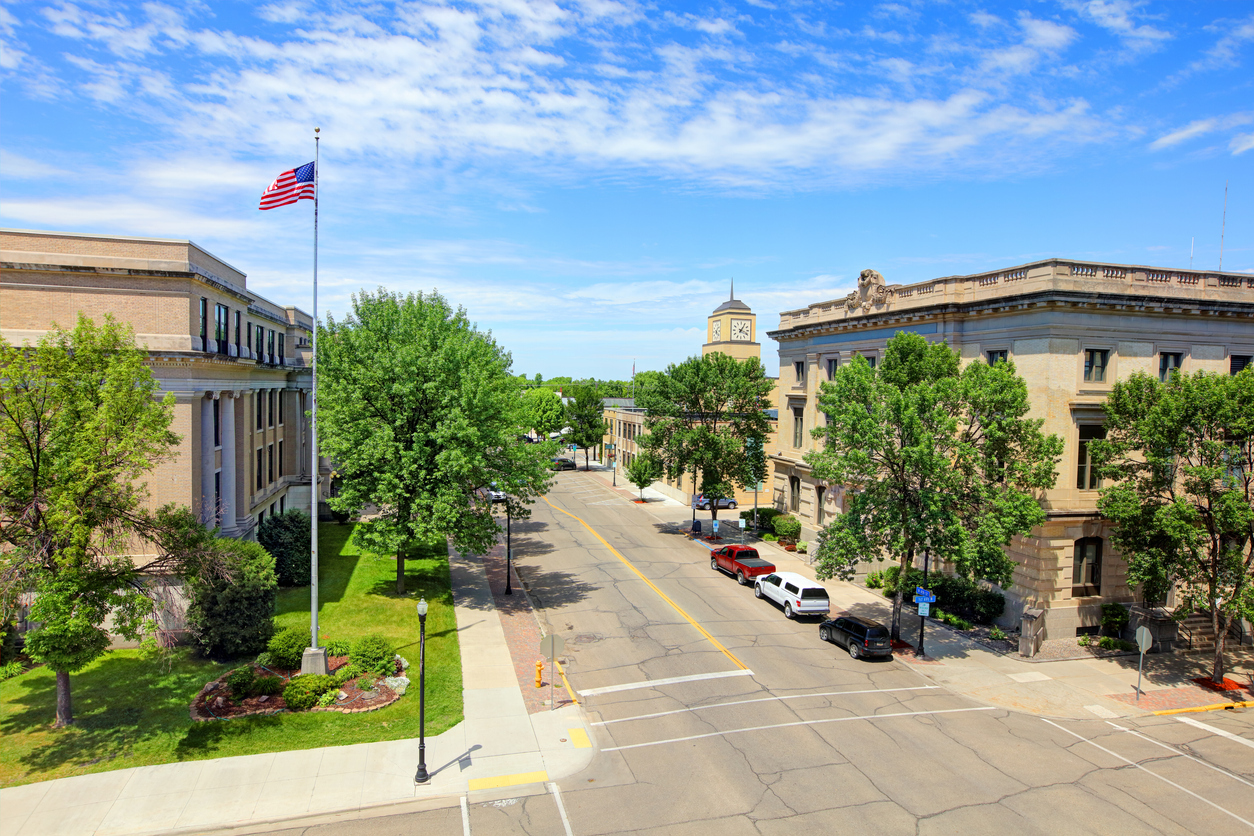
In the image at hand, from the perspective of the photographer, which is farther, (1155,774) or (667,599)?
(667,599)

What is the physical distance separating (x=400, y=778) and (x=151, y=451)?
390 inches

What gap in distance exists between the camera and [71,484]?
16.1 meters

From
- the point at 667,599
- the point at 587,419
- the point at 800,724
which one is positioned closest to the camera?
the point at 800,724

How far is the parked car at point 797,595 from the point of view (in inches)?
1147

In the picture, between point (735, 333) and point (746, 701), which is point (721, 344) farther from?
point (746, 701)

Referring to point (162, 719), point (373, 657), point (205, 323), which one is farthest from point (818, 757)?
point (205, 323)

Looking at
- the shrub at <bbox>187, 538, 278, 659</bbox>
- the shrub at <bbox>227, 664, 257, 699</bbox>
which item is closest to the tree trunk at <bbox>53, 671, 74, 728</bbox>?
the shrub at <bbox>227, 664, 257, 699</bbox>

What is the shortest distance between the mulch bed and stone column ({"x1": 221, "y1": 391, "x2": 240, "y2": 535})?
10.1m

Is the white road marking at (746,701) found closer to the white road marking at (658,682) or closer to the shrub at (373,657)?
the white road marking at (658,682)

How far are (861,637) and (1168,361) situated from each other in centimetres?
1692

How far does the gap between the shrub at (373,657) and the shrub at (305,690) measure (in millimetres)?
1267

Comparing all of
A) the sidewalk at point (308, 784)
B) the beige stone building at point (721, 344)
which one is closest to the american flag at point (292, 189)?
the sidewalk at point (308, 784)

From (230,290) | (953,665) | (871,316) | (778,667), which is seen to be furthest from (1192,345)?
(230,290)

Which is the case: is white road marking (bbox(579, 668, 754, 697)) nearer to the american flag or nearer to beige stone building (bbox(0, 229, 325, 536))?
beige stone building (bbox(0, 229, 325, 536))
